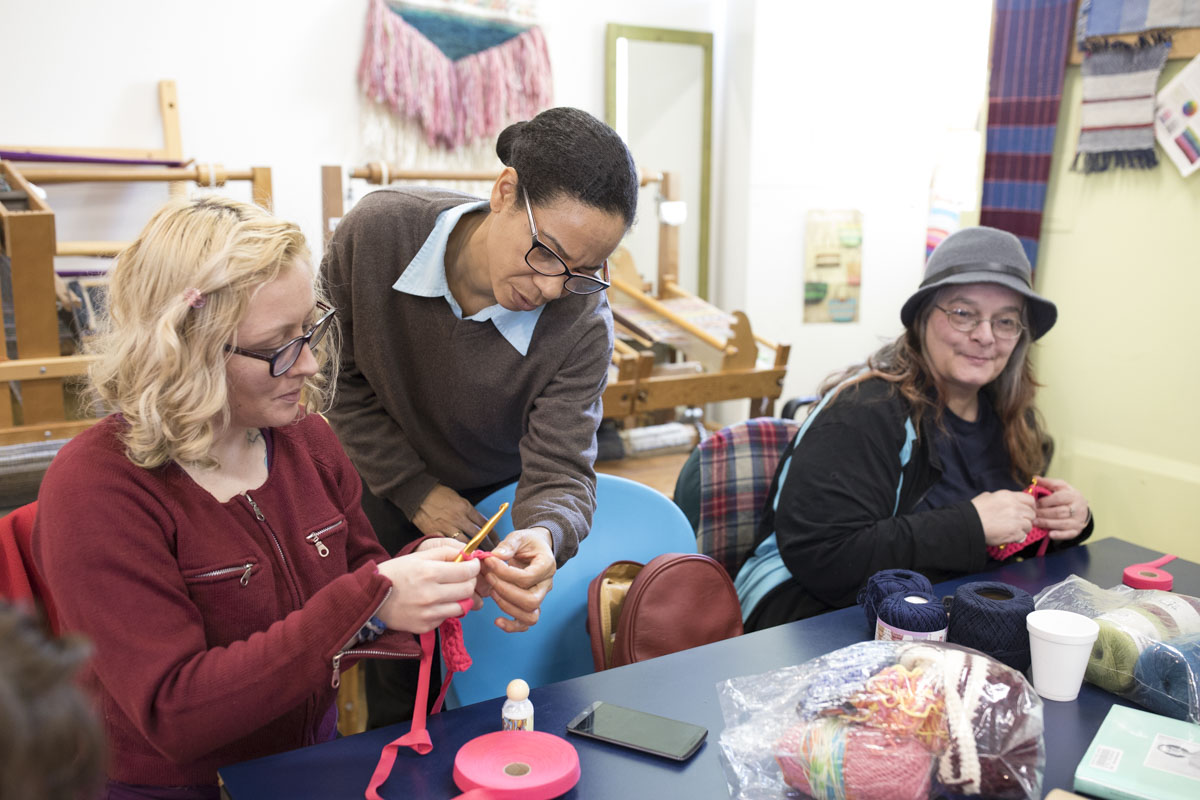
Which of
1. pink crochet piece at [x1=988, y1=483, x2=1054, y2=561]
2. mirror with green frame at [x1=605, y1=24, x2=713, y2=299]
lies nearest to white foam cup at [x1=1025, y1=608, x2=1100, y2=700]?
pink crochet piece at [x1=988, y1=483, x2=1054, y2=561]

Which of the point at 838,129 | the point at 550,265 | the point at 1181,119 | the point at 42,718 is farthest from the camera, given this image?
the point at 838,129

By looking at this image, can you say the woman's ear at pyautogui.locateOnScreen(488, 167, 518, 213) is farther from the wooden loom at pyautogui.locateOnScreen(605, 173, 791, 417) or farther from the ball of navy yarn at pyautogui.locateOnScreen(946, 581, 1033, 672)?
the wooden loom at pyautogui.locateOnScreen(605, 173, 791, 417)

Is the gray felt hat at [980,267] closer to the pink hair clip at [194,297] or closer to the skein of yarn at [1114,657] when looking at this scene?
the skein of yarn at [1114,657]

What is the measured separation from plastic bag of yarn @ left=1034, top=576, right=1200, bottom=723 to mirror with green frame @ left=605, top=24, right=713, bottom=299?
3456mm

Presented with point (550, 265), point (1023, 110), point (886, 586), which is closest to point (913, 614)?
point (886, 586)

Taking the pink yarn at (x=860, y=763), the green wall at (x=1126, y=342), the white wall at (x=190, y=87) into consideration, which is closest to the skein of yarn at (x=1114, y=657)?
the pink yarn at (x=860, y=763)

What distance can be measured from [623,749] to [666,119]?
423 centimetres

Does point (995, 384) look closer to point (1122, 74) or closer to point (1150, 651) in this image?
point (1150, 651)

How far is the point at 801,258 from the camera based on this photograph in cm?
490

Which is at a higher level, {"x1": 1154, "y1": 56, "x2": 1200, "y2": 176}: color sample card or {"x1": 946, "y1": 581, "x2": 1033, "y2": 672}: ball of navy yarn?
{"x1": 1154, "y1": 56, "x2": 1200, "y2": 176}: color sample card

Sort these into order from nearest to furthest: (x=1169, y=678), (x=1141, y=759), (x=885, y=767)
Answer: (x=885, y=767)
(x=1141, y=759)
(x=1169, y=678)

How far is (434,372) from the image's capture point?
179 cm

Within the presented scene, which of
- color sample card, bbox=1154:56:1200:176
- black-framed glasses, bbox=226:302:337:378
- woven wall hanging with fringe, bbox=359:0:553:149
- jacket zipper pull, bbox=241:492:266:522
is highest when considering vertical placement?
Result: woven wall hanging with fringe, bbox=359:0:553:149

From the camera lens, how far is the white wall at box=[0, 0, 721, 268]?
11.7ft
